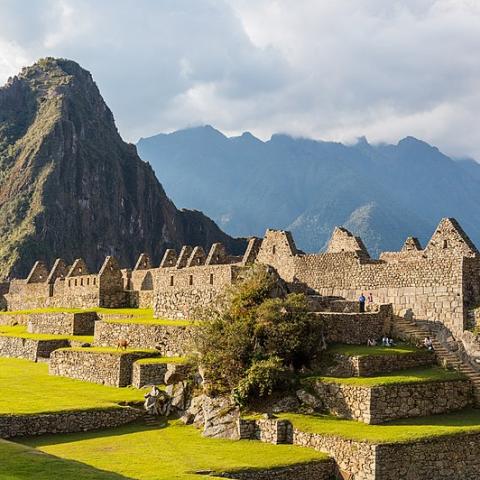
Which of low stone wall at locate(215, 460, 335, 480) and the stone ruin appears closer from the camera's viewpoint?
low stone wall at locate(215, 460, 335, 480)

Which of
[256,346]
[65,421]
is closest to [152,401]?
[65,421]

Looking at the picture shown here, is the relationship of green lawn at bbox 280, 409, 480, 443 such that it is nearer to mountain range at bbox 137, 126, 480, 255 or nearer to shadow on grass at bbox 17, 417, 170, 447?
shadow on grass at bbox 17, 417, 170, 447

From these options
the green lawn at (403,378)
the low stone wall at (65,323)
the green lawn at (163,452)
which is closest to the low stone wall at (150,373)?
the green lawn at (163,452)

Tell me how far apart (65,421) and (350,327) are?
1044 centimetres

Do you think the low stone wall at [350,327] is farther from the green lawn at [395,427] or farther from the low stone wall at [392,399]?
the green lawn at [395,427]

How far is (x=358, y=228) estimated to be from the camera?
8812cm

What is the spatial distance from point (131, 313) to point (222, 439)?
17.6 m

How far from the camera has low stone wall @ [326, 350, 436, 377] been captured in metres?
25.0

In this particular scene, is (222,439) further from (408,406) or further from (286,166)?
(286,166)

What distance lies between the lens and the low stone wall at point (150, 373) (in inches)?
1161

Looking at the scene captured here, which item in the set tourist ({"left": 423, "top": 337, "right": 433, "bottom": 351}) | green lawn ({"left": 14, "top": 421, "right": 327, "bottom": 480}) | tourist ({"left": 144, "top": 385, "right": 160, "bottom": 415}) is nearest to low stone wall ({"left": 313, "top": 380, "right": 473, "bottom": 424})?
tourist ({"left": 423, "top": 337, "right": 433, "bottom": 351})

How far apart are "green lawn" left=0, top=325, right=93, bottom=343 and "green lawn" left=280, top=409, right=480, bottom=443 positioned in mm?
16960

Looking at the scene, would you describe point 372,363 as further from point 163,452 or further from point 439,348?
point 163,452

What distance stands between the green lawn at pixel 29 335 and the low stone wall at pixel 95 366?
3.86 metres
